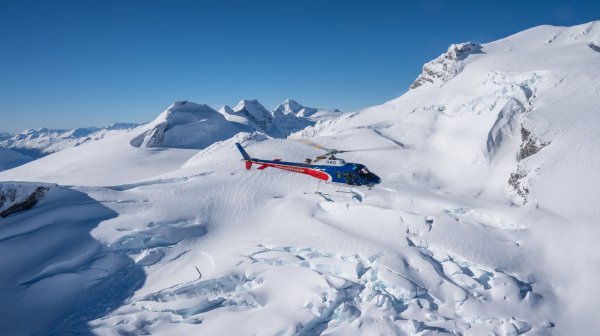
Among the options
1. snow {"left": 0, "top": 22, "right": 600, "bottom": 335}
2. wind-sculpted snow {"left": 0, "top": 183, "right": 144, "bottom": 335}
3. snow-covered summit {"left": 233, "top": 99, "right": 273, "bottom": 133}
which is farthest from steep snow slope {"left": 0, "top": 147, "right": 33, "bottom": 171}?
snow {"left": 0, "top": 22, "right": 600, "bottom": 335}

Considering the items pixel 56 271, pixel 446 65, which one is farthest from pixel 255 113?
pixel 56 271

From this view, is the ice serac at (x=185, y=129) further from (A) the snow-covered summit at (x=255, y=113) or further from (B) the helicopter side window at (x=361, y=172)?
(B) the helicopter side window at (x=361, y=172)

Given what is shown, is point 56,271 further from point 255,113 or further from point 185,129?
point 255,113

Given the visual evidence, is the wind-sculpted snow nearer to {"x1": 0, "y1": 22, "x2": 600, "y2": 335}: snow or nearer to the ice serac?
{"x1": 0, "y1": 22, "x2": 600, "y2": 335}: snow

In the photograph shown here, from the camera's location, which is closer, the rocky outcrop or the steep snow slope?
the rocky outcrop

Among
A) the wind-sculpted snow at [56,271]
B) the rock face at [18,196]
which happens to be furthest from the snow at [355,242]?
the rock face at [18,196]

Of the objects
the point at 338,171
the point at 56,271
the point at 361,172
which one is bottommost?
the point at 56,271
